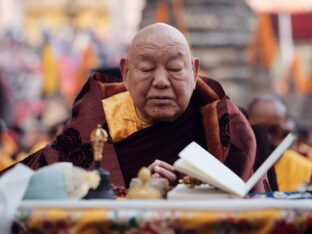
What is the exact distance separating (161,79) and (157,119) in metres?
0.27

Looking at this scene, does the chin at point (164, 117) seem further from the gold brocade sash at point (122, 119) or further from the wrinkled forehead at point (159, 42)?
the wrinkled forehead at point (159, 42)

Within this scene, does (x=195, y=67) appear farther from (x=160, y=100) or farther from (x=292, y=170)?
(x=292, y=170)

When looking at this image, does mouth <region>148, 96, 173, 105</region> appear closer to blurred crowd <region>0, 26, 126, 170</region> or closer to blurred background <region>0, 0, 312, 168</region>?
blurred background <region>0, 0, 312, 168</region>

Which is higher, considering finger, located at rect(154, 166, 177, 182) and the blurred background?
finger, located at rect(154, 166, 177, 182)

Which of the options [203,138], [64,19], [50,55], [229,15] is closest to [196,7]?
[229,15]

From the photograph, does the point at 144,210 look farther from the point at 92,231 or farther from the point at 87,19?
the point at 87,19

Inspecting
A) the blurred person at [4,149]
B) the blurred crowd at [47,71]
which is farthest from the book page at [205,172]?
the blurred crowd at [47,71]

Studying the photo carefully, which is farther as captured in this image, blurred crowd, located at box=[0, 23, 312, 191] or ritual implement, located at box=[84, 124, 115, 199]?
blurred crowd, located at box=[0, 23, 312, 191]

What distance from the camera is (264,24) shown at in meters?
21.7

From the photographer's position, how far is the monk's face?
3.52 metres

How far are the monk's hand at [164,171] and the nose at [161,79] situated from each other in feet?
0.91

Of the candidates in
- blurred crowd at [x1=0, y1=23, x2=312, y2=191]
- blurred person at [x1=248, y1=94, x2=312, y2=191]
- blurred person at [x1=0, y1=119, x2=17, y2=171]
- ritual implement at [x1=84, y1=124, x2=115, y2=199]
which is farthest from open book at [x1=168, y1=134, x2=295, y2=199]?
blurred crowd at [x1=0, y1=23, x2=312, y2=191]

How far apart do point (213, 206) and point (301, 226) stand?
231 millimetres

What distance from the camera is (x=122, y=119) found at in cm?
390
